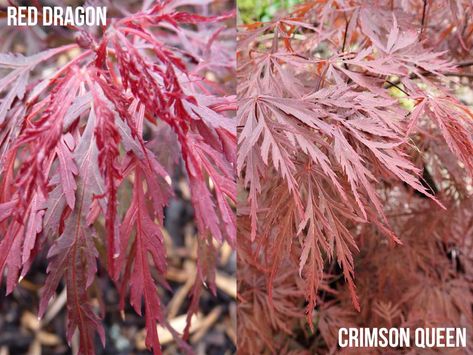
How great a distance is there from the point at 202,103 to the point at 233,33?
0.20 metres

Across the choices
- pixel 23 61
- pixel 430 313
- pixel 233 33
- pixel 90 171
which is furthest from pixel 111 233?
pixel 430 313

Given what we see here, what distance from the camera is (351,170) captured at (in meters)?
0.44

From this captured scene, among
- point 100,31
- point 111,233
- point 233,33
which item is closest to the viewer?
point 111,233

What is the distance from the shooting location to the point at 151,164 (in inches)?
17.4

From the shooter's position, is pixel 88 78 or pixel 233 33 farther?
pixel 233 33

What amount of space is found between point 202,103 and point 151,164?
67 mm

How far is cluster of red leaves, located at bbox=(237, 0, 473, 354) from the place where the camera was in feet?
1.51

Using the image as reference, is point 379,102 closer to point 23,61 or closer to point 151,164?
point 151,164

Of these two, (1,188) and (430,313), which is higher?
(1,188)

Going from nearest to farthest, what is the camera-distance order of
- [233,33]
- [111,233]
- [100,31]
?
[111,233] < [100,31] < [233,33]

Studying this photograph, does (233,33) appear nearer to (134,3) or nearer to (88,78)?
(134,3)

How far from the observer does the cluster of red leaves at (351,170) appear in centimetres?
46

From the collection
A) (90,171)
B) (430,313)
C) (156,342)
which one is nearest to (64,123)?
(90,171)

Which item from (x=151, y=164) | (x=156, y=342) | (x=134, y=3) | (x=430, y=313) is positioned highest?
(x=134, y=3)
